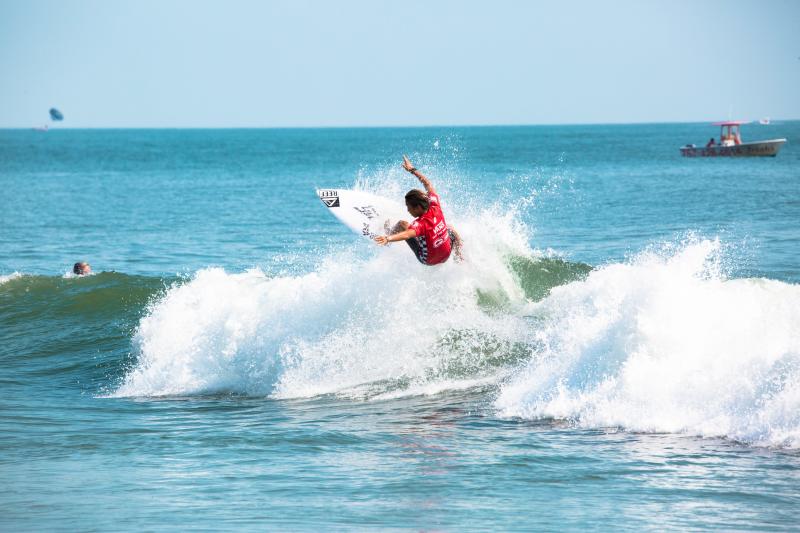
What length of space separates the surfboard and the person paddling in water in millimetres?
1881

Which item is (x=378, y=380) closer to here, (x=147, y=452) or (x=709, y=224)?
(x=147, y=452)

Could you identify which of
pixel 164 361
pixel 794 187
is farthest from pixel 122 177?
pixel 164 361

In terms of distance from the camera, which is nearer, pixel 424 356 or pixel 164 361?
pixel 424 356

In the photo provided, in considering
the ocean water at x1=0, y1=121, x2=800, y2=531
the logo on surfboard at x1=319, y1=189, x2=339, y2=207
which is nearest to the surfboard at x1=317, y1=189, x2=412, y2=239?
the logo on surfboard at x1=319, y1=189, x2=339, y2=207

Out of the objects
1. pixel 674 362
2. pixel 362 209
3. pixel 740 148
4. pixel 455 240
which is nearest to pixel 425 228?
pixel 455 240

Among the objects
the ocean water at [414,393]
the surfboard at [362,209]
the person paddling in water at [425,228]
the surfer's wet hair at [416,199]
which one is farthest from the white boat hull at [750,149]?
the surfer's wet hair at [416,199]

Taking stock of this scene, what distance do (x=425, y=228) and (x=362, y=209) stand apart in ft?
10.1

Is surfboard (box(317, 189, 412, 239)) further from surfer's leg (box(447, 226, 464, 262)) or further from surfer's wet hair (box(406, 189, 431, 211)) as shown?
surfer's wet hair (box(406, 189, 431, 211))

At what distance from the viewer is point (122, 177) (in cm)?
7281

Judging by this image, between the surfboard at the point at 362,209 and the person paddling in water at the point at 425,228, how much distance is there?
1.88 m

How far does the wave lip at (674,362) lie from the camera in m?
9.97

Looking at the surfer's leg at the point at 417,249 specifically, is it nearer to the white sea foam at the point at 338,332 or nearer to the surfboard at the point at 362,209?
the white sea foam at the point at 338,332

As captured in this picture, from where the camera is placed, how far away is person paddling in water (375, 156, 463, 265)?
40.4 ft

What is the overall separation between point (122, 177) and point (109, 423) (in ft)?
211
